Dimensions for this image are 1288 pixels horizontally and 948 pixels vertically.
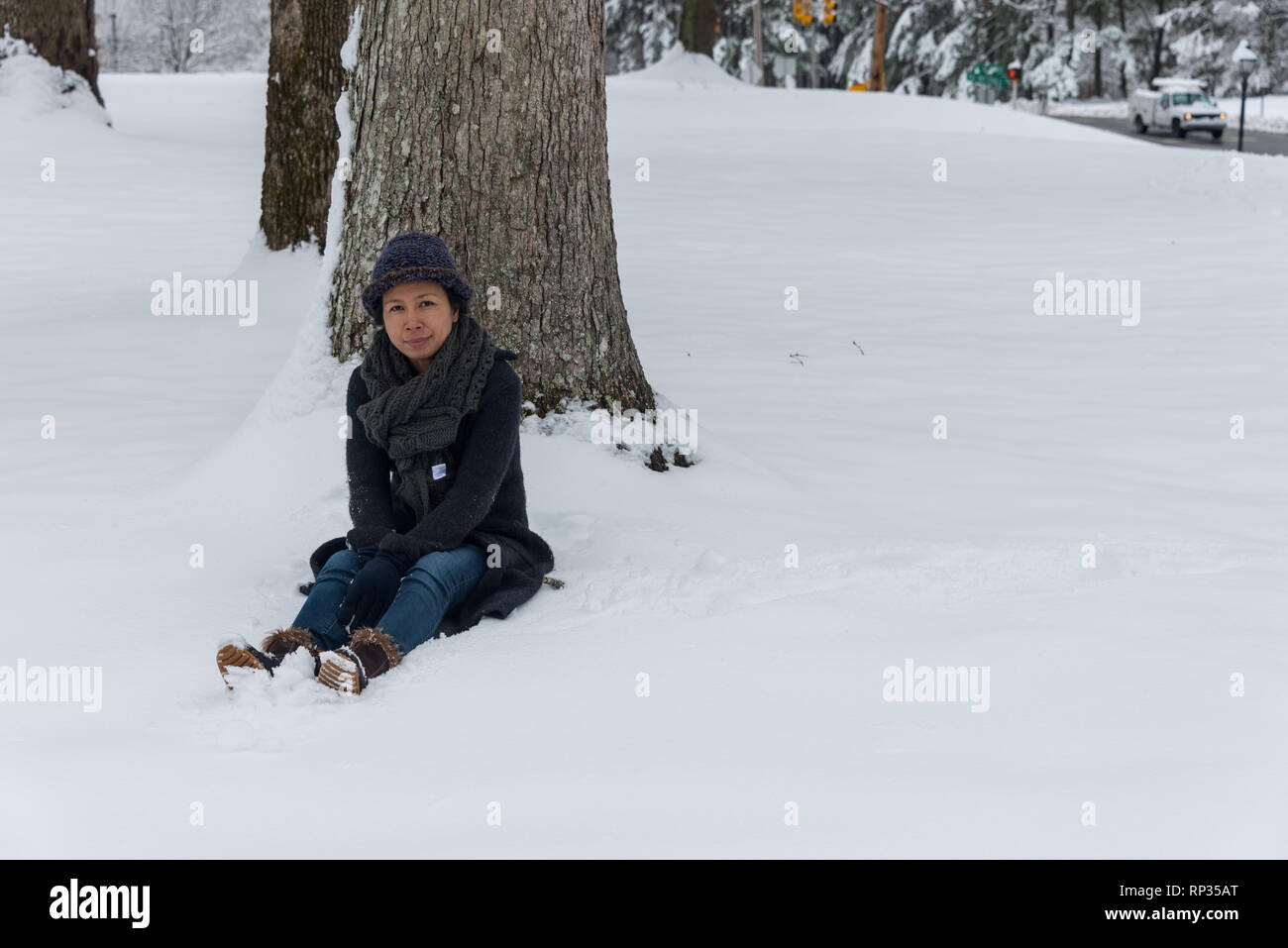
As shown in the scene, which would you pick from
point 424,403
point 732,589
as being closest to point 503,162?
point 424,403

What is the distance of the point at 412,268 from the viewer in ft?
12.8

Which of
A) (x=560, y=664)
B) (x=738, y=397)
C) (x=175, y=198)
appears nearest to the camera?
(x=560, y=664)

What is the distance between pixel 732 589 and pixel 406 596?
1.08m

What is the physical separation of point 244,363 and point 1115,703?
206 inches

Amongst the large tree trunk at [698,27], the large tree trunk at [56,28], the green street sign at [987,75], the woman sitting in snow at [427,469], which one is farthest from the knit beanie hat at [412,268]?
the green street sign at [987,75]

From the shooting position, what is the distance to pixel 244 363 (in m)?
7.23

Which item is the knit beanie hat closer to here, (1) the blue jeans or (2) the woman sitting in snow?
(2) the woman sitting in snow

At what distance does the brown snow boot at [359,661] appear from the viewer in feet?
11.4

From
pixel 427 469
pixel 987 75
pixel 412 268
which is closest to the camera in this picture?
pixel 412 268

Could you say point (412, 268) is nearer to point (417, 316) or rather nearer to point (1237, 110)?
point (417, 316)

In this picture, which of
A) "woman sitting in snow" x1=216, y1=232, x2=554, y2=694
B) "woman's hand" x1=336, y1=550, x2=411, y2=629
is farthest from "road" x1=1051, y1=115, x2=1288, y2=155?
"woman's hand" x1=336, y1=550, x2=411, y2=629
